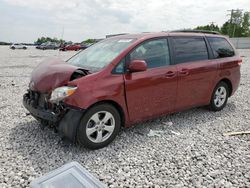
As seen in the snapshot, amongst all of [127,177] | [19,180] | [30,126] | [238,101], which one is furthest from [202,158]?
[238,101]

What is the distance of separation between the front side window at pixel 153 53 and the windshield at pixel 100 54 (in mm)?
211

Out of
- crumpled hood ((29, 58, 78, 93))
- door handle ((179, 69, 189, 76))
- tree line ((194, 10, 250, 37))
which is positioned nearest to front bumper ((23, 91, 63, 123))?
crumpled hood ((29, 58, 78, 93))

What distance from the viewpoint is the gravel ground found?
107 inches

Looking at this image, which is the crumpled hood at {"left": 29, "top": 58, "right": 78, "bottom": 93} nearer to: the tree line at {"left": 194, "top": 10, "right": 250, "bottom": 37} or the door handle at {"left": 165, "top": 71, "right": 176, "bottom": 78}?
the door handle at {"left": 165, "top": 71, "right": 176, "bottom": 78}

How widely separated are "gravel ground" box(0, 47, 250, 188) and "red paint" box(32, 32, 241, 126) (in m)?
0.42

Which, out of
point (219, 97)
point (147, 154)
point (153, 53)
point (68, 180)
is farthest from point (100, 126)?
point (219, 97)

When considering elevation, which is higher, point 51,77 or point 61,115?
point 51,77

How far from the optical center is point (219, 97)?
16.9 feet

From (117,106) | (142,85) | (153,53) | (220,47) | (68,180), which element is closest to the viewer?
(68,180)

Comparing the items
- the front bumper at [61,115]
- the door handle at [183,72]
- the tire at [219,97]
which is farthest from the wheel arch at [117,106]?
the tire at [219,97]

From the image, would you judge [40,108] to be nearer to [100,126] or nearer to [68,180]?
[100,126]

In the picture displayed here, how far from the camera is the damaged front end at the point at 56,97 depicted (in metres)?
3.09

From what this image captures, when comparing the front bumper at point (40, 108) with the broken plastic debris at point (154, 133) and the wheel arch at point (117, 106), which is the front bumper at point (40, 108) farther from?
the broken plastic debris at point (154, 133)

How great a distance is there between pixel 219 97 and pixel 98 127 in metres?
3.15
